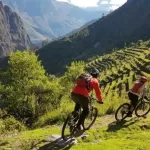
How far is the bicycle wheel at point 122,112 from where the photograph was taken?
18.2 metres

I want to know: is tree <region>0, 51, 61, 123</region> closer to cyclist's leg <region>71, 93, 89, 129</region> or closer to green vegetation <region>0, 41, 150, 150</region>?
green vegetation <region>0, 41, 150, 150</region>

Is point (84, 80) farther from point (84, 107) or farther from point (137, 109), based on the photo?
point (137, 109)

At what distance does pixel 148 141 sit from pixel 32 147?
4754 millimetres

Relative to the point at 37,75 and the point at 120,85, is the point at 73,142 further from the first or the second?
the point at 120,85

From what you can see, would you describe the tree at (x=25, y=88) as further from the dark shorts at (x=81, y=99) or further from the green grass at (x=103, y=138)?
the dark shorts at (x=81, y=99)

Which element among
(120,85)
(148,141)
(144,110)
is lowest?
(148,141)

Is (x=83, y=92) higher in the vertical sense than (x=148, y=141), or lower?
higher

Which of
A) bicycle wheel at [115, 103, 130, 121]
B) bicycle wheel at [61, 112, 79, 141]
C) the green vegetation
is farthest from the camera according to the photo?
bicycle wheel at [115, 103, 130, 121]

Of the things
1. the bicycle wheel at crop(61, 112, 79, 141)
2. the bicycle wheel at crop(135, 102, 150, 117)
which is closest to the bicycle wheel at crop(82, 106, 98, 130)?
the bicycle wheel at crop(61, 112, 79, 141)

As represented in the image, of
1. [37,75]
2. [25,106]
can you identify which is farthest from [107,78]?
[25,106]

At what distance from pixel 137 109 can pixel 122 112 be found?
3.89 ft

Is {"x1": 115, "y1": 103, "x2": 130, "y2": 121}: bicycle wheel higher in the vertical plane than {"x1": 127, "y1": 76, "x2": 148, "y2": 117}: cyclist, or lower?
lower

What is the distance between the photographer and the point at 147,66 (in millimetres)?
98812

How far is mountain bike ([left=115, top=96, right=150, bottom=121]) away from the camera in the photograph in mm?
18266
